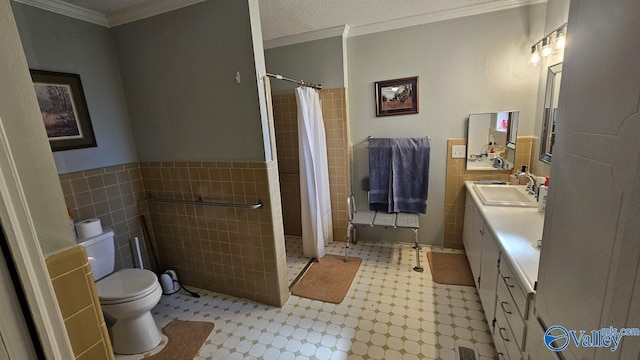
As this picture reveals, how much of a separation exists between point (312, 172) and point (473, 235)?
159 centimetres

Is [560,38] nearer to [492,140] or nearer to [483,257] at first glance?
[492,140]

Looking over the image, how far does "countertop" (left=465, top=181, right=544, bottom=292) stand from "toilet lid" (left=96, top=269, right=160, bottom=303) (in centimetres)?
220

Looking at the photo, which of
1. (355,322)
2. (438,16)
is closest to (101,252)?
(355,322)

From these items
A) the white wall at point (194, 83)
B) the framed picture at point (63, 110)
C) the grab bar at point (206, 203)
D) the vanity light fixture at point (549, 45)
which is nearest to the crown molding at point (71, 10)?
the white wall at point (194, 83)

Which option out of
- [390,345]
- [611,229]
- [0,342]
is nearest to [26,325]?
[0,342]

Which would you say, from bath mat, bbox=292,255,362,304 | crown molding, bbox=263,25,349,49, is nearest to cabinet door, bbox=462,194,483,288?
bath mat, bbox=292,255,362,304

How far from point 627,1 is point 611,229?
480 millimetres

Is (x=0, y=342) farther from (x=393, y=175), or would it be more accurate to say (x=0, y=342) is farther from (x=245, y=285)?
(x=393, y=175)

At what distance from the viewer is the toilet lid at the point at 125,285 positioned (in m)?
1.70

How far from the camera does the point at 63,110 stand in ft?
6.11

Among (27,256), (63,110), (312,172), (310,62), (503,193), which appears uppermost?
(310,62)

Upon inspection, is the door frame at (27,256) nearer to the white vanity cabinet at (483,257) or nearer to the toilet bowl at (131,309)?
the toilet bowl at (131,309)

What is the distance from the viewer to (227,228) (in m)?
2.19

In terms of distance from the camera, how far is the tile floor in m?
1.73
